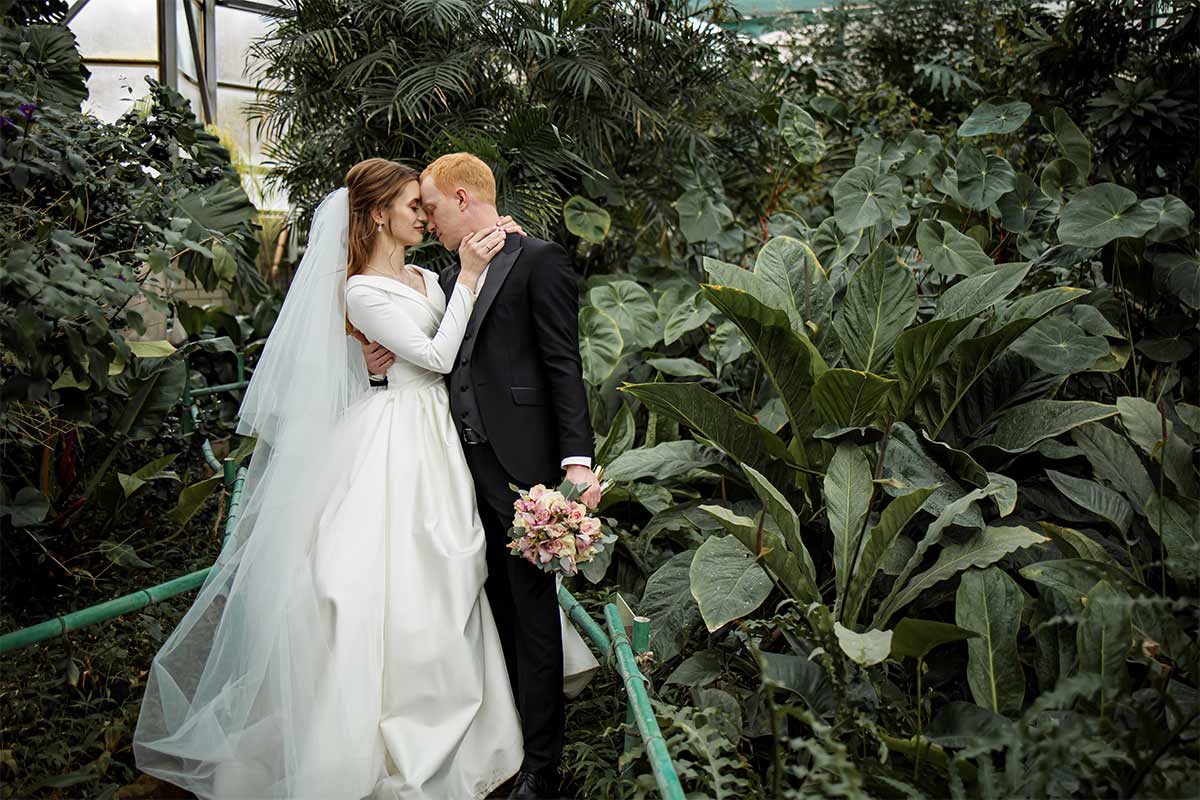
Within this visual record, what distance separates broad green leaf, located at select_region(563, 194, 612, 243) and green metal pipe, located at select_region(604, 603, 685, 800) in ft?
11.3

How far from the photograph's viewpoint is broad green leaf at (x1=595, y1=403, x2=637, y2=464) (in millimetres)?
3934

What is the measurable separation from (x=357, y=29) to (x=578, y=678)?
4216 millimetres

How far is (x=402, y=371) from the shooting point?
→ 2682mm

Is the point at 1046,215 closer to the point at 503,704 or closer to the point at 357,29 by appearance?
the point at 503,704

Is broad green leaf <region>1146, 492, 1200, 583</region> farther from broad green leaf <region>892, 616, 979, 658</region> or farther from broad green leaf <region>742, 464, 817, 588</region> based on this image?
broad green leaf <region>742, 464, 817, 588</region>

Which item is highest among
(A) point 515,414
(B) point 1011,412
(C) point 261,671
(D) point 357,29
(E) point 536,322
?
(D) point 357,29

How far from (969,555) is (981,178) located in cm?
205

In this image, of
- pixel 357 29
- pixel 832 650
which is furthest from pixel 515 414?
pixel 357 29

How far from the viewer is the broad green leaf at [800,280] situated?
350 centimetres

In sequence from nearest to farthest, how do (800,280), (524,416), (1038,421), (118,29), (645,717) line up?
(645,717)
(524,416)
(1038,421)
(800,280)
(118,29)

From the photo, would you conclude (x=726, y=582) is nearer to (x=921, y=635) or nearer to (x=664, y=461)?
(x=921, y=635)

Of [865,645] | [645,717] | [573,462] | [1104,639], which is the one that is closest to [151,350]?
[573,462]

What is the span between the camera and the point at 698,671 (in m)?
2.77

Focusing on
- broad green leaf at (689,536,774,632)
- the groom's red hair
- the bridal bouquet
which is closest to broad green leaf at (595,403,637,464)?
broad green leaf at (689,536,774,632)
